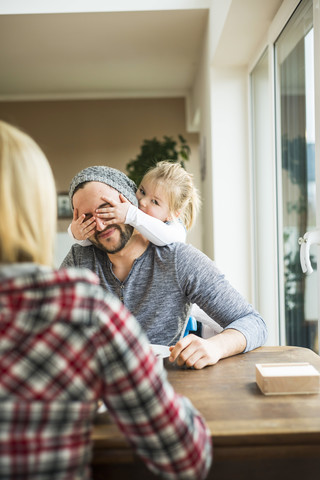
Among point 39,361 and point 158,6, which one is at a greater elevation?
point 158,6

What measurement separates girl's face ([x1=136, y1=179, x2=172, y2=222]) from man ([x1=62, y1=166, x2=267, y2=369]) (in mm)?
129

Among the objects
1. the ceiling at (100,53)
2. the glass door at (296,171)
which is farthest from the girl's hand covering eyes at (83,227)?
the ceiling at (100,53)

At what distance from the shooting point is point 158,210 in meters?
1.74

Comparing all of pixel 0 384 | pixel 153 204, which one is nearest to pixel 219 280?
pixel 153 204

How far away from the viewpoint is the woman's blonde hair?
720mm

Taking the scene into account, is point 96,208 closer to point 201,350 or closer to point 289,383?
point 201,350

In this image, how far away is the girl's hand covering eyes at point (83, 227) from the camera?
1507mm

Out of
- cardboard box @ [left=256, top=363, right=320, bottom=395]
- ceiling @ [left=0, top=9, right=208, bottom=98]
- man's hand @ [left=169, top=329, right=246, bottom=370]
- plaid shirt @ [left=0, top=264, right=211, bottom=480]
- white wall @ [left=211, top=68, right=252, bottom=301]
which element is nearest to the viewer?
plaid shirt @ [left=0, top=264, right=211, bottom=480]

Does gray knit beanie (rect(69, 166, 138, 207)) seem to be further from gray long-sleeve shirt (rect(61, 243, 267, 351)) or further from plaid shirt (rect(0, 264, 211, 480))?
plaid shirt (rect(0, 264, 211, 480))

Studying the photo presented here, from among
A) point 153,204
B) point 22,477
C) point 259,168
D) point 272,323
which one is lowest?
point 272,323

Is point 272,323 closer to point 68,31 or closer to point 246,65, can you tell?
point 246,65

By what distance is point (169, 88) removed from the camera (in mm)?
5840

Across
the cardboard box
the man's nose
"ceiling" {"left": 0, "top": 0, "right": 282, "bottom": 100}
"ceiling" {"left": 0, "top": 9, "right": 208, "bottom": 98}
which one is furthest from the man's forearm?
"ceiling" {"left": 0, "top": 9, "right": 208, "bottom": 98}

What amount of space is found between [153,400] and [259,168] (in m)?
2.76
